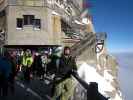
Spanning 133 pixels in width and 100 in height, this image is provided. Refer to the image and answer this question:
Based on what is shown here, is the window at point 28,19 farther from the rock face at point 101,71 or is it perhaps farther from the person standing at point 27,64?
the person standing at point 27,64

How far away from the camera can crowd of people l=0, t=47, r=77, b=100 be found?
11.8m

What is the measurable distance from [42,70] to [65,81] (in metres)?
7.74

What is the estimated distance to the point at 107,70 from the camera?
5853 cm

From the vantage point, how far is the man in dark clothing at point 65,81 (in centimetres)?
1171

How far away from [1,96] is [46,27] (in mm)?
33463

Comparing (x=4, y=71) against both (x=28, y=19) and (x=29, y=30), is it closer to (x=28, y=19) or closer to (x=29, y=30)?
(x=29, y=30)

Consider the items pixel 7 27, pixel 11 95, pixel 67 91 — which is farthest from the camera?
pixel 7 27

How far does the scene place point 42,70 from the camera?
19.5 metres

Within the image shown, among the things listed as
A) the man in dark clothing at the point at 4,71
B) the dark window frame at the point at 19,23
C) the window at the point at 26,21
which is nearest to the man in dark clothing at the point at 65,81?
the man in dark clothing at the point at 4,71

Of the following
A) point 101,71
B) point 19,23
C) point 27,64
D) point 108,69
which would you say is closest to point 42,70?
point 27,64

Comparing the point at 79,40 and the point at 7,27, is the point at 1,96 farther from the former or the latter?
the point at 79,40

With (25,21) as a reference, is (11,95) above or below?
below

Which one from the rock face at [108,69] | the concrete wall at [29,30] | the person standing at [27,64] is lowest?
the rock face at [108,69]

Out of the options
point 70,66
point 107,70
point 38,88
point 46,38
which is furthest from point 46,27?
point 70,66
